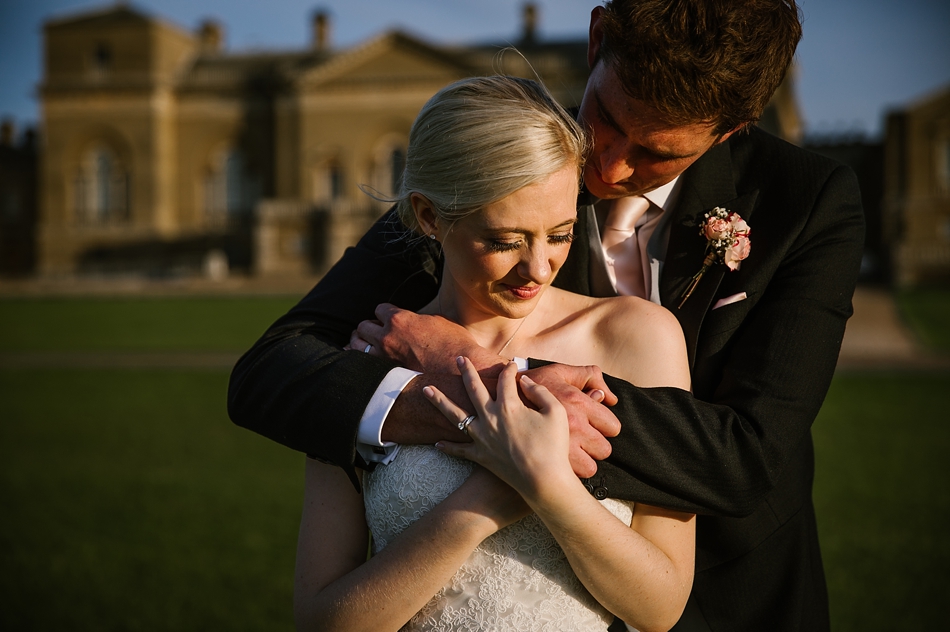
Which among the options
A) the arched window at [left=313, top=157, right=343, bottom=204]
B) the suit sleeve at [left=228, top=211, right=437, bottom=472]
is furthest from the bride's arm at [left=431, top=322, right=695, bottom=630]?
the arched window at [left=313, top=157, right=343, bottom=204]

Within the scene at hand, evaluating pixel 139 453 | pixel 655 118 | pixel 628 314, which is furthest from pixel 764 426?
pixel 139 453

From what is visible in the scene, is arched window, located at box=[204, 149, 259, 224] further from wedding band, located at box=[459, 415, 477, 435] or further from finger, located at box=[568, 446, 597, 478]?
finger, located at box=[568, 446, 597, 478]

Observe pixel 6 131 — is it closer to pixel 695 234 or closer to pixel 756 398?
pixel 695 234

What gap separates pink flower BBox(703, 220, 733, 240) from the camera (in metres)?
2.46

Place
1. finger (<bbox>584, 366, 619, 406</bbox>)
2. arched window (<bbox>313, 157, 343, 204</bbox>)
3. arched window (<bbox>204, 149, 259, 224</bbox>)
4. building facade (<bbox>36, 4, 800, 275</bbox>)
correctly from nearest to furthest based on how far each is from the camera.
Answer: finger (<bbox>584, 366, 619, 406</bbox>), building facade (<bbox>36, 4, 800, 275</bbox>), arched window (<bbox>313, 157, 343, 204</bbox>), arched window (<bbox>204, 149, 259, 224</bbox>)

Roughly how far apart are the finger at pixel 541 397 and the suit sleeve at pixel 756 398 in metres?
0.18

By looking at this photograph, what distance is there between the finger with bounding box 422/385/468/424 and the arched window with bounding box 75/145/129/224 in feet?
171

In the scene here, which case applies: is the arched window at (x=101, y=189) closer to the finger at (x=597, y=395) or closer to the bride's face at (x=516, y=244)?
the bride's face at (x=516, y=244)

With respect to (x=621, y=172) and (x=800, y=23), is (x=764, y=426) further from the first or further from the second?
(x=800, y=23)

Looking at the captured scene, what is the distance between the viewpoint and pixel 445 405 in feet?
6.89

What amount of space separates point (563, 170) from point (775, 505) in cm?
114

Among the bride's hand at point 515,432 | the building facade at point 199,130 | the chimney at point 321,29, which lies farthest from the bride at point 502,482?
the chimney at point 321,29

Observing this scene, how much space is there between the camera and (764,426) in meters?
2.15

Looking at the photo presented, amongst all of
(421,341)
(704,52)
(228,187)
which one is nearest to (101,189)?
(228,187)
